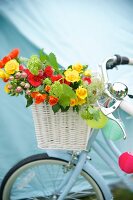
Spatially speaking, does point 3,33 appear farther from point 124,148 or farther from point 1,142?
point 124,148

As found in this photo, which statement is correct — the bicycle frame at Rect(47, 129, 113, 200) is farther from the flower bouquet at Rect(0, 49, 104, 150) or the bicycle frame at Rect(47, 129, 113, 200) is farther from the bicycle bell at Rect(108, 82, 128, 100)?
the bicycle bell at Rect(108, 82, 128, 100)

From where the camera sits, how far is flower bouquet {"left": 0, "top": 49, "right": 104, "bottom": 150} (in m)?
1.28

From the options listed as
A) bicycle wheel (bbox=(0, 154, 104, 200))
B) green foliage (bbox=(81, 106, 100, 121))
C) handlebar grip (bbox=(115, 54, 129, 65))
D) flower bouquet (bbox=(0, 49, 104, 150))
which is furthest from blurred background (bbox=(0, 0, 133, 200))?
green foliage (bbox=(81, 106, 100, 121))

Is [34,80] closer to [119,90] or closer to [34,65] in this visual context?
[34,65]

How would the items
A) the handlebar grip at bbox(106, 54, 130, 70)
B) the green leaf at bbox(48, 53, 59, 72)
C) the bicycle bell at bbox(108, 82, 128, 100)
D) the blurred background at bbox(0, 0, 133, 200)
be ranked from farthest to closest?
1. the blurred background at bbox(0, 0, 133, 200)
2. the handlebar grip at bbox(106, 54, 130, 70)
3. the green leaf at bbox(48, 53, 59, 72)
4. the bicycle bell at bbox(108, 82, 128, 100)

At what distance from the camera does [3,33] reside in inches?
79.6

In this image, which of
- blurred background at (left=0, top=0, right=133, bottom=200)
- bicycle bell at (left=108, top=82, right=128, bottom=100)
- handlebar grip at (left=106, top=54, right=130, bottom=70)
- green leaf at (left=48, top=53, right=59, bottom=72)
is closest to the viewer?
bicycle bell at (left=108, top=82, right=128, bottom=100)

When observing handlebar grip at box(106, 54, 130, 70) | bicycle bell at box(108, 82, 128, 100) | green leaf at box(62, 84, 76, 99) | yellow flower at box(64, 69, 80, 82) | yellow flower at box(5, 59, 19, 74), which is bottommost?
yellow flower at box(5, 59, 19, 74)

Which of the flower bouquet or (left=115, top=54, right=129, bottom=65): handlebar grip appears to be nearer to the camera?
the flower bouquet

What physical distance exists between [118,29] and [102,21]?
12cm

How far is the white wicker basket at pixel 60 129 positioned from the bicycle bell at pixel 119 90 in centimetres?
21

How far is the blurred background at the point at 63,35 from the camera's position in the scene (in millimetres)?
1966

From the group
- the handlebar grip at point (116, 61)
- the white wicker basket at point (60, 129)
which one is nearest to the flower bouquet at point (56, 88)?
the white wicker basket at point (60, 129)

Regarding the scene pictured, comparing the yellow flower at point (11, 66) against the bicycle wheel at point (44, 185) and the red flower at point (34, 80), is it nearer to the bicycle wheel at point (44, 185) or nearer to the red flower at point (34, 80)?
the red flower at point (34, 80)
